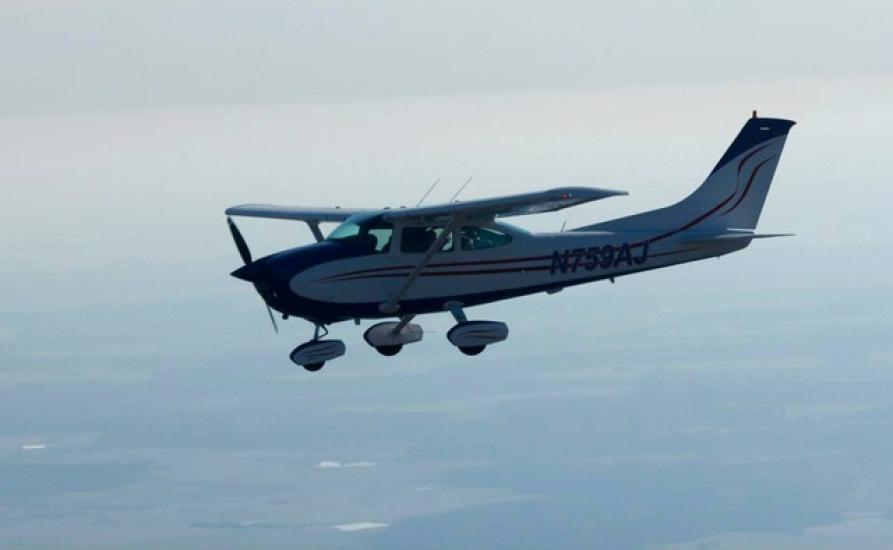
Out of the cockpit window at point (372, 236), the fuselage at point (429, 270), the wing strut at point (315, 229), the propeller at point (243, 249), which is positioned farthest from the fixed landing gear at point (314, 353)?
the wing strut at point (315, 229)

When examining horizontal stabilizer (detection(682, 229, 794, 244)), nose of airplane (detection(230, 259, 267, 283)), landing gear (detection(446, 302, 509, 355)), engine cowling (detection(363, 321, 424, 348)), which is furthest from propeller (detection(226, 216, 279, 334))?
horizontal stabilizer (detection(682, 229, 794, 244))

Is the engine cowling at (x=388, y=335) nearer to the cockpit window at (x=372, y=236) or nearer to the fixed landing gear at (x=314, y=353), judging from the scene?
the fixed landing gear at (x=314, y=353)

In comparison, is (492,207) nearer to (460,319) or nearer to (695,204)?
(460,319)

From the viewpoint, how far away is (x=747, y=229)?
36.6 metres

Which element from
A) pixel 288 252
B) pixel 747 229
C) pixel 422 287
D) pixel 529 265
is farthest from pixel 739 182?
pixel 288 252

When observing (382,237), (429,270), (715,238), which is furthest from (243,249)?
(715,238)

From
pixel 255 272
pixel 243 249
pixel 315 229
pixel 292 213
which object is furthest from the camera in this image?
pixel 315 229

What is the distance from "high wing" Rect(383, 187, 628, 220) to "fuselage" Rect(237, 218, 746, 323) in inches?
21.6

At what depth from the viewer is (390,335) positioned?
34.8 metres

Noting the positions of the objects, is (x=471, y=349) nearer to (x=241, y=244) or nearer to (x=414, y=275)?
(x=414, y=275)

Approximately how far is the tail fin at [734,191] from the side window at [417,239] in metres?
3.83

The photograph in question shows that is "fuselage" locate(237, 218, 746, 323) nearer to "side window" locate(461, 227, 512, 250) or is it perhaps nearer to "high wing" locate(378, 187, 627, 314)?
"side window" locate(461, 227, 512, 250)

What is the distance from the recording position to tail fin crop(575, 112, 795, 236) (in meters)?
36.0

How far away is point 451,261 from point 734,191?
6745 mm
